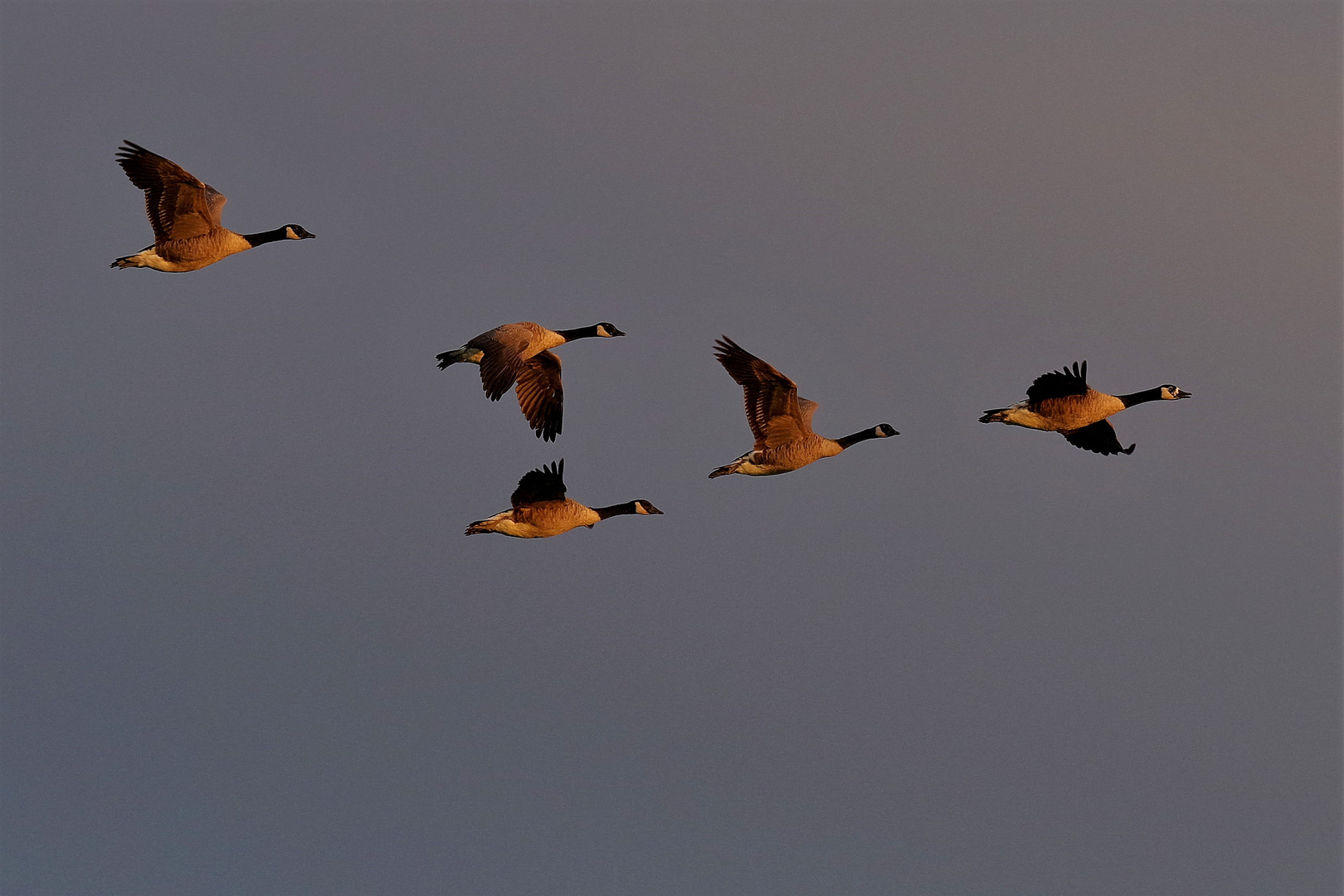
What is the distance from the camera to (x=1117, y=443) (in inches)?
1123

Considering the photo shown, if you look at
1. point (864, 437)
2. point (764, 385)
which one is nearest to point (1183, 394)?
point (864, 437)

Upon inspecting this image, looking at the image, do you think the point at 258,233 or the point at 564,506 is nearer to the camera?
the point at 564,506

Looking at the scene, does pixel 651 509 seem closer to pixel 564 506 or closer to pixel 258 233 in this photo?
pixel 564 506

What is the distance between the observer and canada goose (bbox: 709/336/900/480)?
86.5ft

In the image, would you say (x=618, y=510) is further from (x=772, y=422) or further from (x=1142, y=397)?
(x=1142, y=397)

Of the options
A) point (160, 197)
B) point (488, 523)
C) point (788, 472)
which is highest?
point (160, 197)

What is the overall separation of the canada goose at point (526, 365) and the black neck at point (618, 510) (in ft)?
4.42

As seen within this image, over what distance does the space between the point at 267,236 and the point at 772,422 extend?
26.1 ft

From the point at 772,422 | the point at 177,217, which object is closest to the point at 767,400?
the point at 772,422

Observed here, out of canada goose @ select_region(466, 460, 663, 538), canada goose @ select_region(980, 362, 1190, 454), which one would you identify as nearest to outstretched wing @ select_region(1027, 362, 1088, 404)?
canada goose @ select_region(980, 362, 1190, 454)

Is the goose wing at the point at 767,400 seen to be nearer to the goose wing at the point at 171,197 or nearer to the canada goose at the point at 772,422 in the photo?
the canada goose at the point at 772,422

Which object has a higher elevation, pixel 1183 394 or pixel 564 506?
pixel 1183 394

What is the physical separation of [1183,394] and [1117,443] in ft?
4.00

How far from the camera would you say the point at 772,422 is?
26.8 metres
